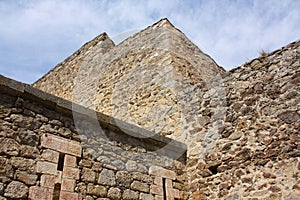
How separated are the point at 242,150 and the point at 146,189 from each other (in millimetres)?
1659

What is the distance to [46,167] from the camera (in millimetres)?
4250

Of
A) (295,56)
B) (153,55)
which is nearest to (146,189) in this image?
(295,56)

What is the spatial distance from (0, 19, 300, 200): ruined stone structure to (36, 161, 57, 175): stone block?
0.04 ft

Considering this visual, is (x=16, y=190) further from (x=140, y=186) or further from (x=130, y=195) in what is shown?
(x=140, y=186)

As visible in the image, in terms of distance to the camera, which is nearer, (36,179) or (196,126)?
(36,179)

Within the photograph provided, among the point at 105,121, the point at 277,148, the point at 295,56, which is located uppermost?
the point at 295,56

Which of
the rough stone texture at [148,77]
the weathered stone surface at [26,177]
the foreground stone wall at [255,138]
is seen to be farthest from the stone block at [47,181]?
the rough stone texture at [148,77]

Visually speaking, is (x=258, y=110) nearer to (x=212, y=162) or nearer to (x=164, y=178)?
(x=212, y=162)

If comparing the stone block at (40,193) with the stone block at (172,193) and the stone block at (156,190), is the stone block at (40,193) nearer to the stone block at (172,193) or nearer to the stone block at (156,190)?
the stone block at (156,190)

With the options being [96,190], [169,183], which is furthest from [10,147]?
[169,183]

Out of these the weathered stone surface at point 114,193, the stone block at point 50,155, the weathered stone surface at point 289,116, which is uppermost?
the weathered stone surface at point 289,116

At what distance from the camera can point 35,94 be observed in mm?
4453

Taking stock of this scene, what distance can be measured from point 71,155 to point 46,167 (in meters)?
0.43

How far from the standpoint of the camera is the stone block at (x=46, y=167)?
13.7ft
